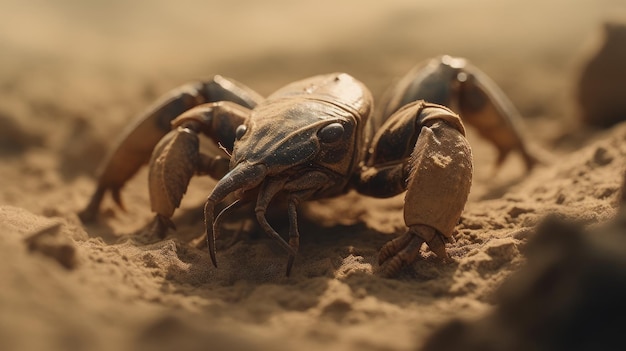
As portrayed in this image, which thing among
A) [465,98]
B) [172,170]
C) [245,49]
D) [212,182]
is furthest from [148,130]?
[245,49]

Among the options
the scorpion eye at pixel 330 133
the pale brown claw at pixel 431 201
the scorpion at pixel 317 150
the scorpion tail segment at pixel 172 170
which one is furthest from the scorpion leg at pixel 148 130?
the pale brown claw at pixel 431 201

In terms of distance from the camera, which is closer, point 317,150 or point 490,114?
point 317,150

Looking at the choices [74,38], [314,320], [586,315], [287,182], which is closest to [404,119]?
[287,182]

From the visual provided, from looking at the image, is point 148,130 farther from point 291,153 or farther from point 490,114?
point 490,114

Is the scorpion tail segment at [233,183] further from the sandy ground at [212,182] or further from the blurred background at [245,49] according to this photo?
the blurred background at [245,49]

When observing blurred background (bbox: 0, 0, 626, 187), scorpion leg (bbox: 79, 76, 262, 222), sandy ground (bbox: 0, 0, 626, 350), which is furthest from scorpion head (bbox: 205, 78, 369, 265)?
blurred background (bbox: 0, 0, 626, 187)

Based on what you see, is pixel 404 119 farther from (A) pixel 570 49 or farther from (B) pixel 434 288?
(A) pixel 570 49
